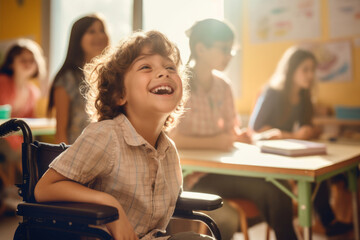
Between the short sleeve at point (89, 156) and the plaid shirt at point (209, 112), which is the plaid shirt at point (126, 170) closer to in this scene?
the short sleeve at point (89, 156)

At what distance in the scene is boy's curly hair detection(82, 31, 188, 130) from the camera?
1125mm

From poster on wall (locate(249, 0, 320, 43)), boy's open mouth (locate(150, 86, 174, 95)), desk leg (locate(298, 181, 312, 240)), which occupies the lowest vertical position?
desk leg (locate(298, 181, 312, 240))

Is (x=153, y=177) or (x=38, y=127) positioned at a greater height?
(x=153, y=177)

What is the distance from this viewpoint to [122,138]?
1.06 m

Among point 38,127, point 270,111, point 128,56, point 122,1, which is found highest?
point 122,1

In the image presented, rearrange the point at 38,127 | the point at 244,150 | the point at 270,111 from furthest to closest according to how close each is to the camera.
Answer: the point at 38,127, the point at 270,111, the point at 244,150

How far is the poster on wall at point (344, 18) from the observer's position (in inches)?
150

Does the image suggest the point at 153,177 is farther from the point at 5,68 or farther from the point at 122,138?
the point at 5,68

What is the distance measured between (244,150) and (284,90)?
3.57 ft

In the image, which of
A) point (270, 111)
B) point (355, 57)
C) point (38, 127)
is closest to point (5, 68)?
point (38, 127)

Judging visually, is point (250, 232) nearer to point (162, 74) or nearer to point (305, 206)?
point (305, 206)

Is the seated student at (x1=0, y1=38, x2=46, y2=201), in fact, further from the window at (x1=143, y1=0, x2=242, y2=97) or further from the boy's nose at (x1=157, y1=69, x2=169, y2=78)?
the boy's nose at (x1=157, y1=69, x2=169, y2=78)

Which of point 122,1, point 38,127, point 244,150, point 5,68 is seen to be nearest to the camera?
point 244,150

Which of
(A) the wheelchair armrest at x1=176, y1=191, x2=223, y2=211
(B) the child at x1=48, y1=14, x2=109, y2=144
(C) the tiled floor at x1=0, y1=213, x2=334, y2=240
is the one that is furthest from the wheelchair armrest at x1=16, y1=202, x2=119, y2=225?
(C) the tiled floor at x1=0, y1=213, x2=334, y2=240
